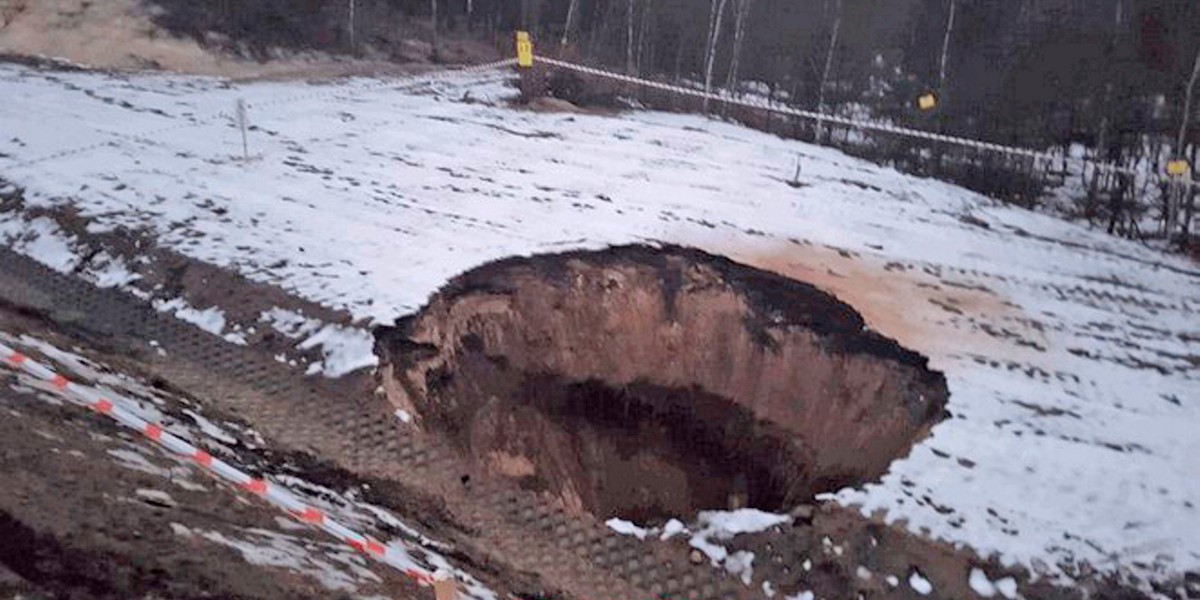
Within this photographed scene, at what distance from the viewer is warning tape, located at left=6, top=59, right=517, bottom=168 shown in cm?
1215

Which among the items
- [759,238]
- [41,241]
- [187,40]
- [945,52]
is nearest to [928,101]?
[945,52]

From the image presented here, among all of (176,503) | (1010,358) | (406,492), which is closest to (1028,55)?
(1010,358)

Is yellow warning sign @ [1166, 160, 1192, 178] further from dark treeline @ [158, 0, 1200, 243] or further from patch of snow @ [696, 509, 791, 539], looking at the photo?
patch of snow @ [696, 509, 791, 539]

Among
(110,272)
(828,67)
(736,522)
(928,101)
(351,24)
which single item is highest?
(828,67)

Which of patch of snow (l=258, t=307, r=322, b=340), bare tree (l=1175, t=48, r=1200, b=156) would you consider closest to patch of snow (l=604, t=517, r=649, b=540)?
patch of snow (l=258, t=307, r=322, b=340)

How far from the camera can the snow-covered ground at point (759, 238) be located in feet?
22.5

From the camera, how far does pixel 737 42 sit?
2341 cm

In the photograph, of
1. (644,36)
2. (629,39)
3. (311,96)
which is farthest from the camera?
(644,36)

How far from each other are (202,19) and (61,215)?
12.8 m

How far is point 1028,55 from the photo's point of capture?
755 inches

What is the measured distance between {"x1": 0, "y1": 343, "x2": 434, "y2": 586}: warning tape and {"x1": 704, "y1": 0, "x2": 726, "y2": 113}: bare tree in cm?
1684

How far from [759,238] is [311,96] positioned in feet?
32.0

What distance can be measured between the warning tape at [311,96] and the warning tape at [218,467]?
685 cm

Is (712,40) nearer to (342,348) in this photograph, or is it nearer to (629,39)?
(629,39)
